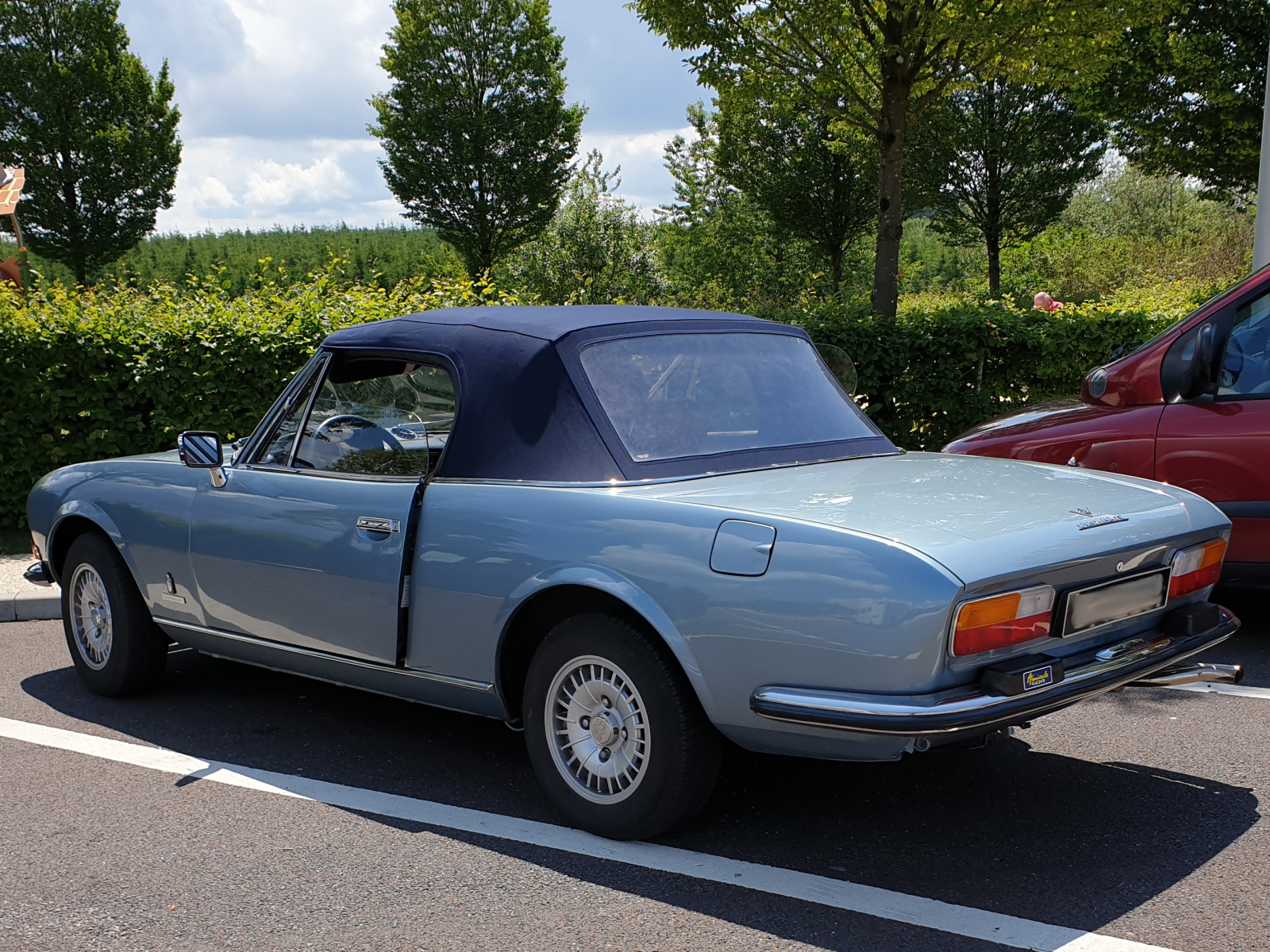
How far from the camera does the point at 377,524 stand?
4035mm

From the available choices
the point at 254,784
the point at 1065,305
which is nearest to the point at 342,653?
the point at 254,784

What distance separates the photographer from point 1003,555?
3.05 metres

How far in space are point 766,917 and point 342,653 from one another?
187 centimetres

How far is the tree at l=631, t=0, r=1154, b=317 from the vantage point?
11453 millimetres

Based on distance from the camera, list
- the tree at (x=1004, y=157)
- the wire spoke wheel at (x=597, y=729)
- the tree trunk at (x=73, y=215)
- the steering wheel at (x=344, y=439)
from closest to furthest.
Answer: the wire spoke wheel at (x=597, y=729)
the steering wheel at (x=344, y=439)
the tree at (x=1004, y=157)
the tree trunk at (x=73, y=215)

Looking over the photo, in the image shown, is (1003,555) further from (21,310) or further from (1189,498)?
(21,310)

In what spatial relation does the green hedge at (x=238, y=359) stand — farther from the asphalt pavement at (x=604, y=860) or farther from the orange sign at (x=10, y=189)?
the asphalt pavement at (x=604, y=860)

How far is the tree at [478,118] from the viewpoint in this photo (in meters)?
35.5

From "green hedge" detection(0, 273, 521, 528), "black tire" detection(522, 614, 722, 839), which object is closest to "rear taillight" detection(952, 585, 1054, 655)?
"black tire" detection(522, 614, 722, 839)

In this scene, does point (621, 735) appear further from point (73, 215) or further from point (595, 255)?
point (73, 215)

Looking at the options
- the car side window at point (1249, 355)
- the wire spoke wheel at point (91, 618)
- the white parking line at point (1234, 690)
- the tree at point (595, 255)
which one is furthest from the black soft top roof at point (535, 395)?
the tree at point (595, 255)

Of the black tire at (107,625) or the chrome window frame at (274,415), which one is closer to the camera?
the chrome window frame at (274,415)

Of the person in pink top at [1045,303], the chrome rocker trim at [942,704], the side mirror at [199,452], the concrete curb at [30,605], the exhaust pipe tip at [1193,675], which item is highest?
the person in pink top at [1045,303]

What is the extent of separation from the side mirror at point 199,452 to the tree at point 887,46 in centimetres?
906
